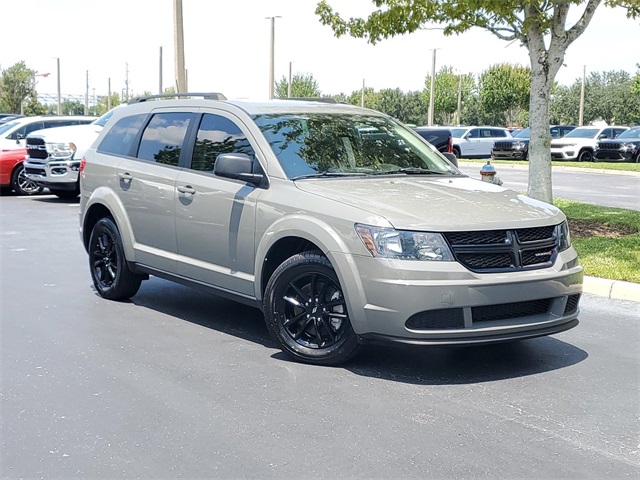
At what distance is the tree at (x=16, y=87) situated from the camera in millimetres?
79562

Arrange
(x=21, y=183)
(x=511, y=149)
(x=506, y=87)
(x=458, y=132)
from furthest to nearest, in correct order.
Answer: (x=506, y=87)
(x=458, y=132)
(x=511, y=149)
(x=21, y=183)

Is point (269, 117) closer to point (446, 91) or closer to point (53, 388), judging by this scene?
point (53, 388)

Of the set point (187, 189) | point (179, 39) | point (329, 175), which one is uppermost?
point (179, 39)

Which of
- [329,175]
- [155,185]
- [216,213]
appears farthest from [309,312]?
[155,185]

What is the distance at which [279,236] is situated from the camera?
6.05 meters

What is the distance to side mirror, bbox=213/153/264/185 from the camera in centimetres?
625

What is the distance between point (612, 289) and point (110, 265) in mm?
4838

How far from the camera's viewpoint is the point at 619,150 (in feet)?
118

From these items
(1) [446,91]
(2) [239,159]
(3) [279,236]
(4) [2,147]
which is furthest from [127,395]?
(1) [446,91]

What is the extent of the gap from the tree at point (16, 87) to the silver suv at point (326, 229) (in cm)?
7720

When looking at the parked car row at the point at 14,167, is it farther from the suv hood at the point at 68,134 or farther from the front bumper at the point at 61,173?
the front bumper at the point at 61,173

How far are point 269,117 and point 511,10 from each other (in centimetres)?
603

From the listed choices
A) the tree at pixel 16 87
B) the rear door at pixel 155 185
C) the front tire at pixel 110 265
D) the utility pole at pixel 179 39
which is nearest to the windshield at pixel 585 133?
the utility pole at pixel 179 39

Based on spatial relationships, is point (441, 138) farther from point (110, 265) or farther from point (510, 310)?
point (510, 310)
